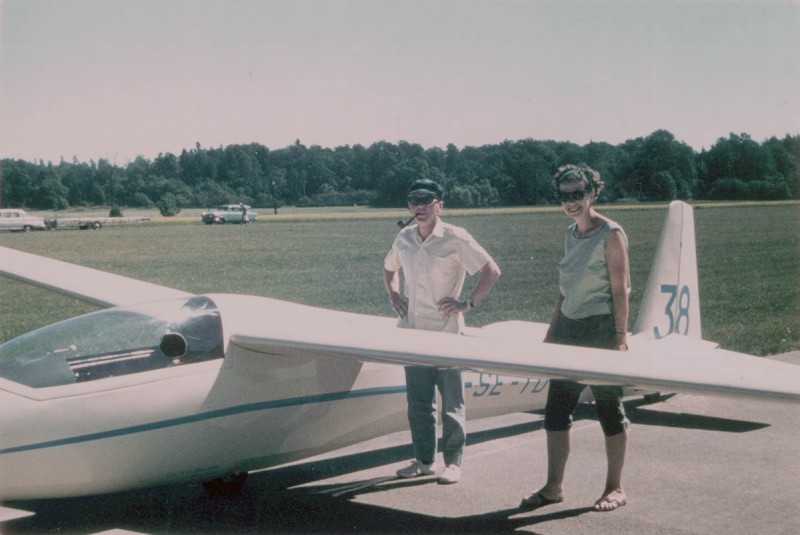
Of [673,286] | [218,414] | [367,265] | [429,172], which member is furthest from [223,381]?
[429,172]

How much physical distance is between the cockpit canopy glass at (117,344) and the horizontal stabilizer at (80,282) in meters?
1.95

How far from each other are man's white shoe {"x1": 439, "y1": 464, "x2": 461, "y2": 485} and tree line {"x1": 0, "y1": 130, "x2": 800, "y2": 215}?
48.6ft

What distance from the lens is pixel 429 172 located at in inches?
1070

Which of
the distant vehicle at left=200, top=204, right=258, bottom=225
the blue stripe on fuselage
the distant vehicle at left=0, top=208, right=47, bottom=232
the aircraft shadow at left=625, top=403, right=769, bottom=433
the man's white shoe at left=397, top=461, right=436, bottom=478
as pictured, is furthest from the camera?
the distant vehicle at left=200, top=204, right=258, bottom=225

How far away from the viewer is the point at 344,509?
508 centimetres

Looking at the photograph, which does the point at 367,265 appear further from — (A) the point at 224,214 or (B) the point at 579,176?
(A) the point at 224,214

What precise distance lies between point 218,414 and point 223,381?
7.1 inches

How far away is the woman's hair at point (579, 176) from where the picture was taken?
4781 mm

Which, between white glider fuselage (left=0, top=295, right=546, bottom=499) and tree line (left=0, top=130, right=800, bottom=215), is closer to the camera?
white glider fuselage (left=0, top=295, right=546, bottom=499)

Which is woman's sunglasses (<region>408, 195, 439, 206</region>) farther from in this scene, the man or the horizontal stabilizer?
the horizontal stabilizer

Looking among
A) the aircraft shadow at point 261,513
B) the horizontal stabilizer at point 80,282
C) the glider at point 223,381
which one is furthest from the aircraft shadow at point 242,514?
the horizontal stabilizer at point 80,282

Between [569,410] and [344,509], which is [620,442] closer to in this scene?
[569,410]

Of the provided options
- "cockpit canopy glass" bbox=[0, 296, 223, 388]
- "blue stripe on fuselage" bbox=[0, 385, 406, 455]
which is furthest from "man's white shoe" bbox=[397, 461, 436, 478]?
"cockpit canopy glass" bbox=[0, 296, 223, 388]

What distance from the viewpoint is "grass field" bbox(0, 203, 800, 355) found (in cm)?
1501
